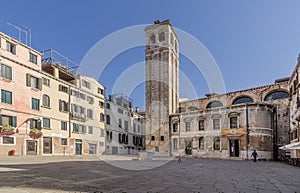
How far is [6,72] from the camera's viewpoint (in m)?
21.5

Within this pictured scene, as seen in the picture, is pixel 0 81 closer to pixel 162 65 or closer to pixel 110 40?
pixel 110 40

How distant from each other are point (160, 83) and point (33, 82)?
20.3m

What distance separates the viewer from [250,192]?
6.19 metres

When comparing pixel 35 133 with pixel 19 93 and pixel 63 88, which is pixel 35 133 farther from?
pixel 63 88

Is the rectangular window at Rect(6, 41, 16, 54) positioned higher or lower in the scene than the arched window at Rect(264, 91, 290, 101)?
higher

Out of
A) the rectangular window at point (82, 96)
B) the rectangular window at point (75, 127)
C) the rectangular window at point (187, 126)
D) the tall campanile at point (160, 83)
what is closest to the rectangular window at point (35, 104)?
the rectangular window at point (75, 127)

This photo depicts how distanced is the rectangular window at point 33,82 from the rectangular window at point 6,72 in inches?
83.4

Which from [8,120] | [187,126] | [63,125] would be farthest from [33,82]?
[187,126]

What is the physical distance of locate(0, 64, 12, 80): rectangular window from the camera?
69.3ft

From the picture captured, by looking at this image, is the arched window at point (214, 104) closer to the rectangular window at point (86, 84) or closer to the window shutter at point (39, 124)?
the rectangular window at point (86, 84)

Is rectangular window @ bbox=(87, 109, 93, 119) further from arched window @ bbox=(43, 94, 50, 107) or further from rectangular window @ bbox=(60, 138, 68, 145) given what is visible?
arched window @ bbox=(43, 94, 50, 107)

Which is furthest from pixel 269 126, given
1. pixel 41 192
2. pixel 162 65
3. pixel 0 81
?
pixel 0 81

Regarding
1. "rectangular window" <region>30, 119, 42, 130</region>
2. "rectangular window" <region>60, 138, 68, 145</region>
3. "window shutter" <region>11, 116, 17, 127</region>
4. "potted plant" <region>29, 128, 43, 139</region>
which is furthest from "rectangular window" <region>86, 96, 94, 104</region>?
"window shutter" <region>11, 116, 17, 127</region>

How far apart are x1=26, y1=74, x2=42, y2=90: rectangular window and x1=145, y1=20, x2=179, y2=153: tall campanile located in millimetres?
18567
